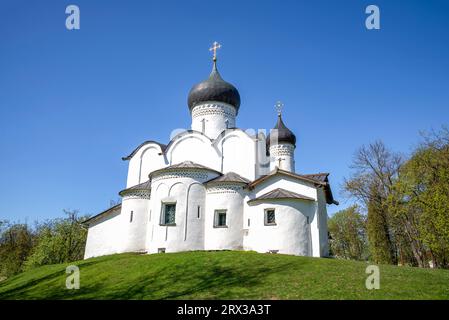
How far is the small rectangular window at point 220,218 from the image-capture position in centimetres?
1947

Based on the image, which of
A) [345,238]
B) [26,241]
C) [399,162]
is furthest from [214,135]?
[26,241]

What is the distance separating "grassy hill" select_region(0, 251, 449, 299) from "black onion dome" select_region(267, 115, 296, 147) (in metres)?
13.3

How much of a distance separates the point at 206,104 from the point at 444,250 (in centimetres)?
1715

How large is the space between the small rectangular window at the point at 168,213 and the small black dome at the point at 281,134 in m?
11.0

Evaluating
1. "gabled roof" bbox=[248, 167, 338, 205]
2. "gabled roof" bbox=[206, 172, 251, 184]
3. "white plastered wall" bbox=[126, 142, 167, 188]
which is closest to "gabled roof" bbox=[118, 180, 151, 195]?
"white plastered wall" bbox=[126, 142, 167, 188]

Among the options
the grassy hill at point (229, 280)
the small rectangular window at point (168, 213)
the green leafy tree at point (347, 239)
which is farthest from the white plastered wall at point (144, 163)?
the green leafy tree at point (347, 239)

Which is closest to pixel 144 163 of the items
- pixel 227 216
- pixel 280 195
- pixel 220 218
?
pixel 220 218

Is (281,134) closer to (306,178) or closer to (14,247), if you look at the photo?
(306,178)

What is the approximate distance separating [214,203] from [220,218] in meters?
0.89

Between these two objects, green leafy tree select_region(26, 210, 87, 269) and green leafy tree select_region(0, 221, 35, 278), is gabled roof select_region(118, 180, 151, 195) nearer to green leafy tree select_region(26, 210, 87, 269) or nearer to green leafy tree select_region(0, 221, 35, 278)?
green leafy tree select_region(26, 210, 87, 269)

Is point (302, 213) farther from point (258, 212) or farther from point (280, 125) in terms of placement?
point (280, 125)

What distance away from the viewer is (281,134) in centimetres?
2741

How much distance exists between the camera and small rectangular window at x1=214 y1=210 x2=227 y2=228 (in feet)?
63.9
